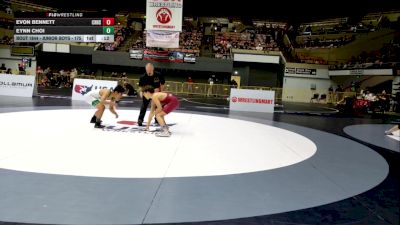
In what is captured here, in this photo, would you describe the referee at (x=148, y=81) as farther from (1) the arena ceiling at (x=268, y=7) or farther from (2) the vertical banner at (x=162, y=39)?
(1) the arena ceiling at (x=268, y=7)

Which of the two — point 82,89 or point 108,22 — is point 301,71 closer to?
point 82,89

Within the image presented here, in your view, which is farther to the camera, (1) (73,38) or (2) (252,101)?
(2) (252,101)

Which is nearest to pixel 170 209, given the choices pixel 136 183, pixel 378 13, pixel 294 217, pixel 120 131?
pixel 136 183

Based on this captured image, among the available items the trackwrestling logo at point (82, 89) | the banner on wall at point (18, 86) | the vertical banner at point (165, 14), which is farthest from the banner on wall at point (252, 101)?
the banner on wall at point (18, 86)

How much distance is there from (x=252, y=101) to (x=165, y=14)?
5233mm

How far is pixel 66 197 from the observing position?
2.84m

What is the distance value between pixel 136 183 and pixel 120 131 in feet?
10.7

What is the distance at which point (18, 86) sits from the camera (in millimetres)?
14289

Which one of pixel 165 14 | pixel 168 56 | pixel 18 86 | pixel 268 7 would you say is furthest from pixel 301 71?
pixel 18 86

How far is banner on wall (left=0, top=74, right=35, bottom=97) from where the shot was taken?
14156 mm

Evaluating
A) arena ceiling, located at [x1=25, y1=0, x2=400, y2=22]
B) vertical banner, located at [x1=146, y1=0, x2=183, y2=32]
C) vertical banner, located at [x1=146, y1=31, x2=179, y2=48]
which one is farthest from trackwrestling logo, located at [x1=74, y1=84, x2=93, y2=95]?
arena ceiling, located at [x1=25, y1=0, x2=400, y2=22]

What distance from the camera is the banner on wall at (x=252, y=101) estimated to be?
1384 cm
